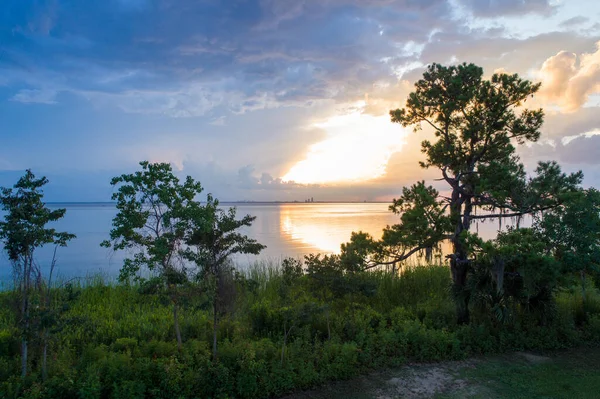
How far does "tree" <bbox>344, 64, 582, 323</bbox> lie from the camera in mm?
8016

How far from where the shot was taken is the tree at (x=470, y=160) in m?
8.02

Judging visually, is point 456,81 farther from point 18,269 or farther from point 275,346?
point 18,269

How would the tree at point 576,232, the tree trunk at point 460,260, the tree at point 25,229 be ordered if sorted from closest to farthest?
the tree at point 25,229 → the tree at point 576,232 → the tree trunk at point 460,260

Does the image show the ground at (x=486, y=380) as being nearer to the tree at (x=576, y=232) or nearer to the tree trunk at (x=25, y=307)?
the tree at (x=576, y=232)

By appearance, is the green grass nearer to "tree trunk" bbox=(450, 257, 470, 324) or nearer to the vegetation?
the vegetation

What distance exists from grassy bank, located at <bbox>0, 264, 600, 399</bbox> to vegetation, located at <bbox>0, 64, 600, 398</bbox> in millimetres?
29

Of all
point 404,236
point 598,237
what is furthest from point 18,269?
point 598,237

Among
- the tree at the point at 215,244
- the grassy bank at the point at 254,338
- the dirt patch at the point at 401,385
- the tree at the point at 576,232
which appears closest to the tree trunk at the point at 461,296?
the grassy bank at the point at 254,338

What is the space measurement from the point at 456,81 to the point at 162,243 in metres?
6.69

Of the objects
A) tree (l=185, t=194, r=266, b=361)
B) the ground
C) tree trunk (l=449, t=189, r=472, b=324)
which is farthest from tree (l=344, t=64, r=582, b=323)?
tree (l=185, t=194, r=266, b=361)

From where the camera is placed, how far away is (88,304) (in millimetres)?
9578

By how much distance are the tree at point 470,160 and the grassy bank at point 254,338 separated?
137cm

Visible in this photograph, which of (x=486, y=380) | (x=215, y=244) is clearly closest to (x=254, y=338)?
(x=215, y=244)

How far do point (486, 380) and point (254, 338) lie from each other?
4.37 metres
